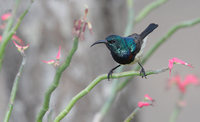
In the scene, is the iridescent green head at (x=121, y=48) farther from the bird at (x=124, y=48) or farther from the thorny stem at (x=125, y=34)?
the thorny stem at (x=125, y=34)

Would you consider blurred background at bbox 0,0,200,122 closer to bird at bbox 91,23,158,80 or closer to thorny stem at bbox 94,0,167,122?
thorny stem at bbox 94,0,167,122

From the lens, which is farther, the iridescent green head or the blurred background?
the blurred background

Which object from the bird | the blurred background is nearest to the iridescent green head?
the bird

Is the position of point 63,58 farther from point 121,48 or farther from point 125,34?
point 121,48

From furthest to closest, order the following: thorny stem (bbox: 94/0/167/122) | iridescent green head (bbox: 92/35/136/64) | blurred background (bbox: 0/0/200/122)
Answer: blurred background (bbox: 0/0/200/122) → thorny stem (bbox: 94/0/167/122) → iridescent green head (bbox: 92/35/136/64)

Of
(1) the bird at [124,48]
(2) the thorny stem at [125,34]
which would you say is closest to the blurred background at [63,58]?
(2) the thorny stem at [125,34]

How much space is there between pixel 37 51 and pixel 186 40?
577 centimetres

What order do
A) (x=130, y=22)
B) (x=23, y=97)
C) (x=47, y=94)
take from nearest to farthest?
1. (x=47, y=94)
2. (x=130, y=22)
3. (x=23, y=97)

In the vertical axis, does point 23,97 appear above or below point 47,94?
below

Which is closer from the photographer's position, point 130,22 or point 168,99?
point 130,22

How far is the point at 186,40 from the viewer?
791 centimetres

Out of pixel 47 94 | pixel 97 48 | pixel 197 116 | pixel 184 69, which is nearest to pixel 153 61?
pixel 184 69

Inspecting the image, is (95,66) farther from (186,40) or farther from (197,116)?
(186,40)

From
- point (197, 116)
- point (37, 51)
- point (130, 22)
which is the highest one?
point (130, 22)
